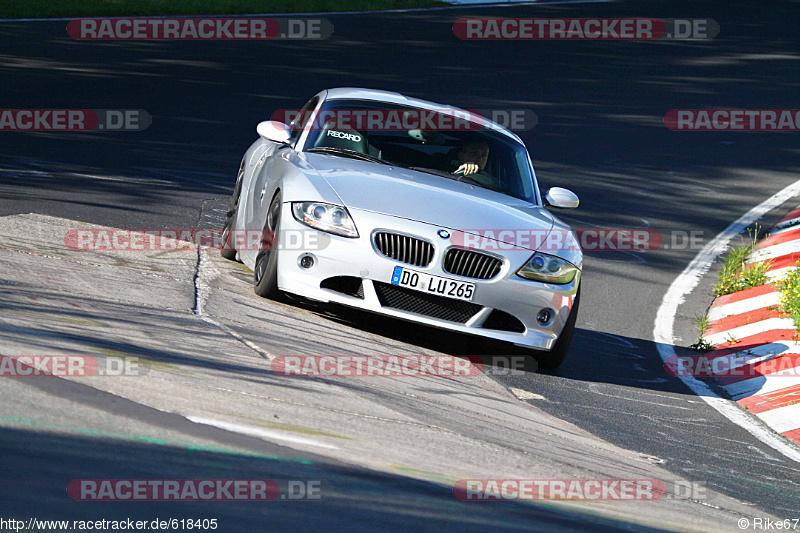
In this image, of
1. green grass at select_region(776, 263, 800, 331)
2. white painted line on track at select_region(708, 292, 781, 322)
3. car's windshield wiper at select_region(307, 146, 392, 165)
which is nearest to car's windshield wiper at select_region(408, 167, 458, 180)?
car's windshield wiper at select_region(307, 146, 392, 165)

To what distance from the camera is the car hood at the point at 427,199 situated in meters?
6.14

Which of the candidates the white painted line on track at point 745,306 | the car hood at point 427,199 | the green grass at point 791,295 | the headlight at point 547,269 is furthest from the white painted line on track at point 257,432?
the white painted line on track at point 745,306

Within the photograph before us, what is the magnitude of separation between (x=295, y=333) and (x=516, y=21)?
2046cm

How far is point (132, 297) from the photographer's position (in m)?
5.71

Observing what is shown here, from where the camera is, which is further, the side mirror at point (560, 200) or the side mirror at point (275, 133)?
the side mirror at point (560, 200)

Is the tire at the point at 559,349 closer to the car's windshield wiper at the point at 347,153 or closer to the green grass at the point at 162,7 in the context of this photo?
the car's windshield wiper at the point at 347,153

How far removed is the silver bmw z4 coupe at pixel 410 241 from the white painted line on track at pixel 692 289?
1159 millimetres

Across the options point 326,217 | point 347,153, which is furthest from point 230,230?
point 326,217

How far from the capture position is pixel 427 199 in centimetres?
635

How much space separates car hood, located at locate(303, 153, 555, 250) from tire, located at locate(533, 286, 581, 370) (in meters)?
0.53

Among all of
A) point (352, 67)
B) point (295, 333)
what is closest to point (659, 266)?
point (295, 333)

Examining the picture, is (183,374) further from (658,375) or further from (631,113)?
(631,113)

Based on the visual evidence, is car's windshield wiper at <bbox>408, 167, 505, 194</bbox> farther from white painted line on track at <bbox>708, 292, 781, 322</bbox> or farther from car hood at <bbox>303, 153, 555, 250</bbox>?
white painted line on track at <bbox>708, 292, 781, 322</bbox>

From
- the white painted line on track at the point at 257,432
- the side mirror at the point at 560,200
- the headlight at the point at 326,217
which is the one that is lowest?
the white painted line on track at the point at 257,432
